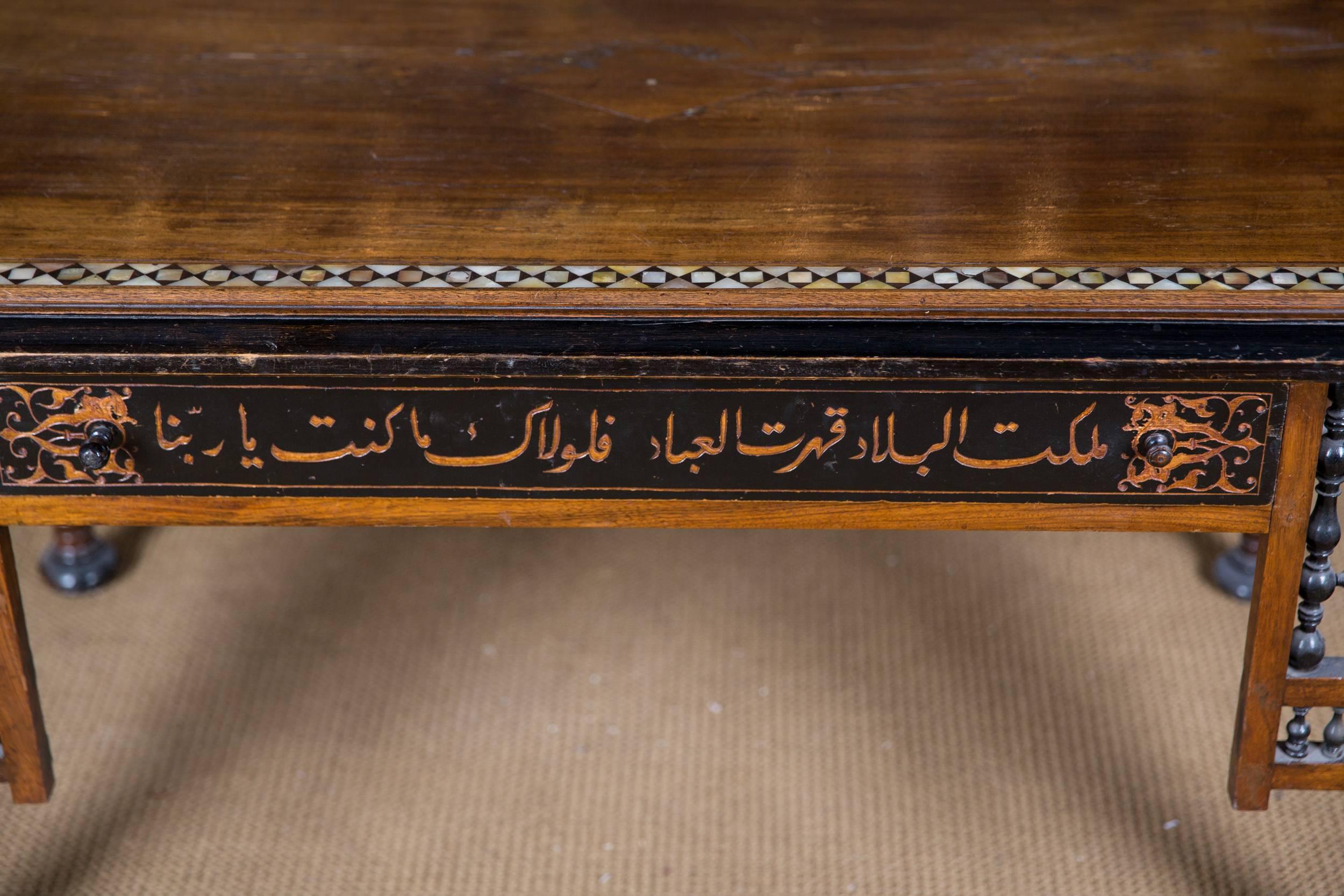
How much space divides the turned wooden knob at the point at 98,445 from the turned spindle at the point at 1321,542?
3.61 feet

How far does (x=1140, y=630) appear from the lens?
1.94m

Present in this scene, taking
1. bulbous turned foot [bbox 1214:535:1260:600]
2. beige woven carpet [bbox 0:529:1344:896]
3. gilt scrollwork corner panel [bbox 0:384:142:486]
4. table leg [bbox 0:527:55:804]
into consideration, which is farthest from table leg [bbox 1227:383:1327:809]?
table leg [bbox 0:527:55:804]

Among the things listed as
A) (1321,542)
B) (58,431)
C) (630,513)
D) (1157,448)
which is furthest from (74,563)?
(1321,542)

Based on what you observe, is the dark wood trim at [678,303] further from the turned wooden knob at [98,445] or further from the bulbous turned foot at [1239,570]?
the bulbous turned foot at [1239,570]

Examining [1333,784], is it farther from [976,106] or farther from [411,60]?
[411,60]

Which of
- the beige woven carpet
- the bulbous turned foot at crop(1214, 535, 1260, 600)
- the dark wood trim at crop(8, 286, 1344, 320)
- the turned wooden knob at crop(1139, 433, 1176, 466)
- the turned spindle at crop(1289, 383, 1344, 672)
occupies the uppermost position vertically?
the dark wood trim at crop(8, 286, 1344, 320)

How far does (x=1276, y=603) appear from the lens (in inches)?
52.0

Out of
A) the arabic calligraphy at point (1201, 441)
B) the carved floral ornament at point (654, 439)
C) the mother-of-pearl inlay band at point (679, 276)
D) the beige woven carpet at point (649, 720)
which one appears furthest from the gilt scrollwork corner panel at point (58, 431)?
the arabic calligraphy at point (1201, 441)

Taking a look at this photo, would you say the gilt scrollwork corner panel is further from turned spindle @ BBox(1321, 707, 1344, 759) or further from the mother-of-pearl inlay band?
turned spindle @ BBox(1321, 707, 1344, 759)

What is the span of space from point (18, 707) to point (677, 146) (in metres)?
0.90

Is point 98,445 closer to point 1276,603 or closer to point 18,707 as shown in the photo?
point 18,707

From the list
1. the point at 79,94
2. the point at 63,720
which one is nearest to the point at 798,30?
the point at 79,94

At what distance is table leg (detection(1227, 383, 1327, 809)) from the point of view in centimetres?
121

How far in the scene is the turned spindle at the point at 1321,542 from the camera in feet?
4.01
